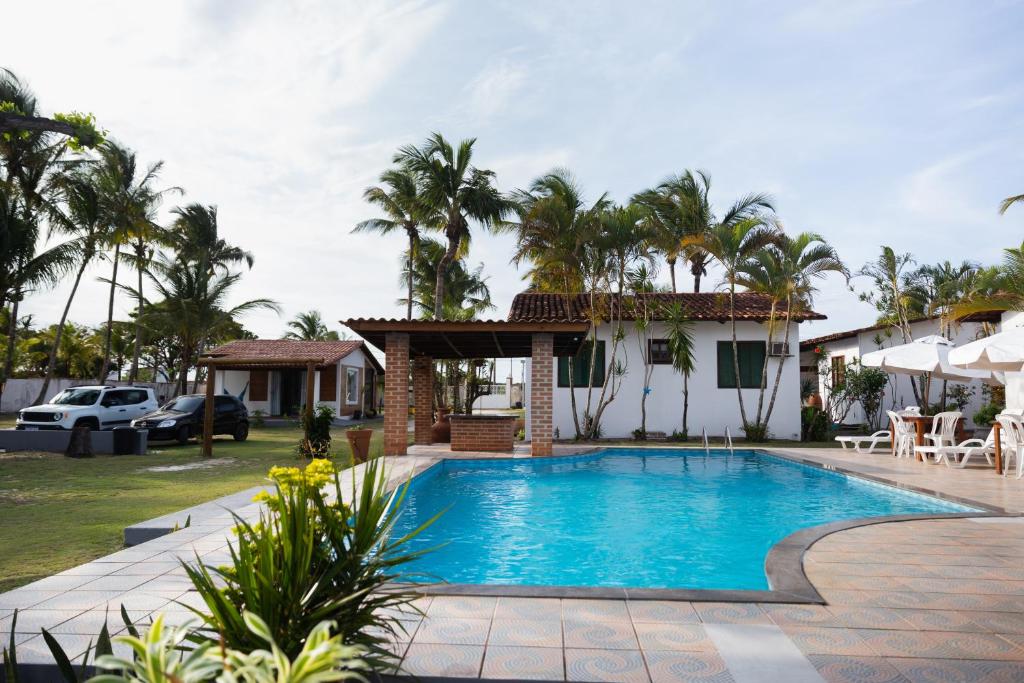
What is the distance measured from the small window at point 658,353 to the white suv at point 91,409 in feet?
47.2

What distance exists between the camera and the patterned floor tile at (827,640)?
317 cm

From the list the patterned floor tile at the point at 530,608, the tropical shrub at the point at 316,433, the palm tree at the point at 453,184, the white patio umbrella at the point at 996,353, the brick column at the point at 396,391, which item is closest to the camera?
the patterned floor tile at the point at 530,608

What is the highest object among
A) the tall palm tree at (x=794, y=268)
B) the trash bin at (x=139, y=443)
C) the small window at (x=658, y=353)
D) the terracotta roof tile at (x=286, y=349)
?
the tall palm tree at (x=794, y=268)

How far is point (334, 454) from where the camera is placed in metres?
14.5

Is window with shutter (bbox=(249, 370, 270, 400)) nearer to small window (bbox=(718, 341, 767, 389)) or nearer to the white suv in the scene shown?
Result: the white suv

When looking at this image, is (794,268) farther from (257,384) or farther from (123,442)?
(257,384)

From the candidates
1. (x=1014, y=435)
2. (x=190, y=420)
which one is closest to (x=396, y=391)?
(x=190, y=420)

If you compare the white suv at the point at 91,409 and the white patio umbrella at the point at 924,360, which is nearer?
the white patio umbrella at the point at 924,360

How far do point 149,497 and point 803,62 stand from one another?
38.9 ft

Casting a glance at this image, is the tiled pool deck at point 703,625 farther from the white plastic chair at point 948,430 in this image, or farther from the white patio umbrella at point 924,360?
the white patio umbrella at point 924,360

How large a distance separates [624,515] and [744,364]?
11879 mm

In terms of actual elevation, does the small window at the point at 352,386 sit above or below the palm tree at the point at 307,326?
below

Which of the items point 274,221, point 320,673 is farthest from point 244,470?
point 320,673

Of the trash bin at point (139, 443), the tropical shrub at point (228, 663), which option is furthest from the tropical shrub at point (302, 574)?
the trash bin at point (139, 443)
